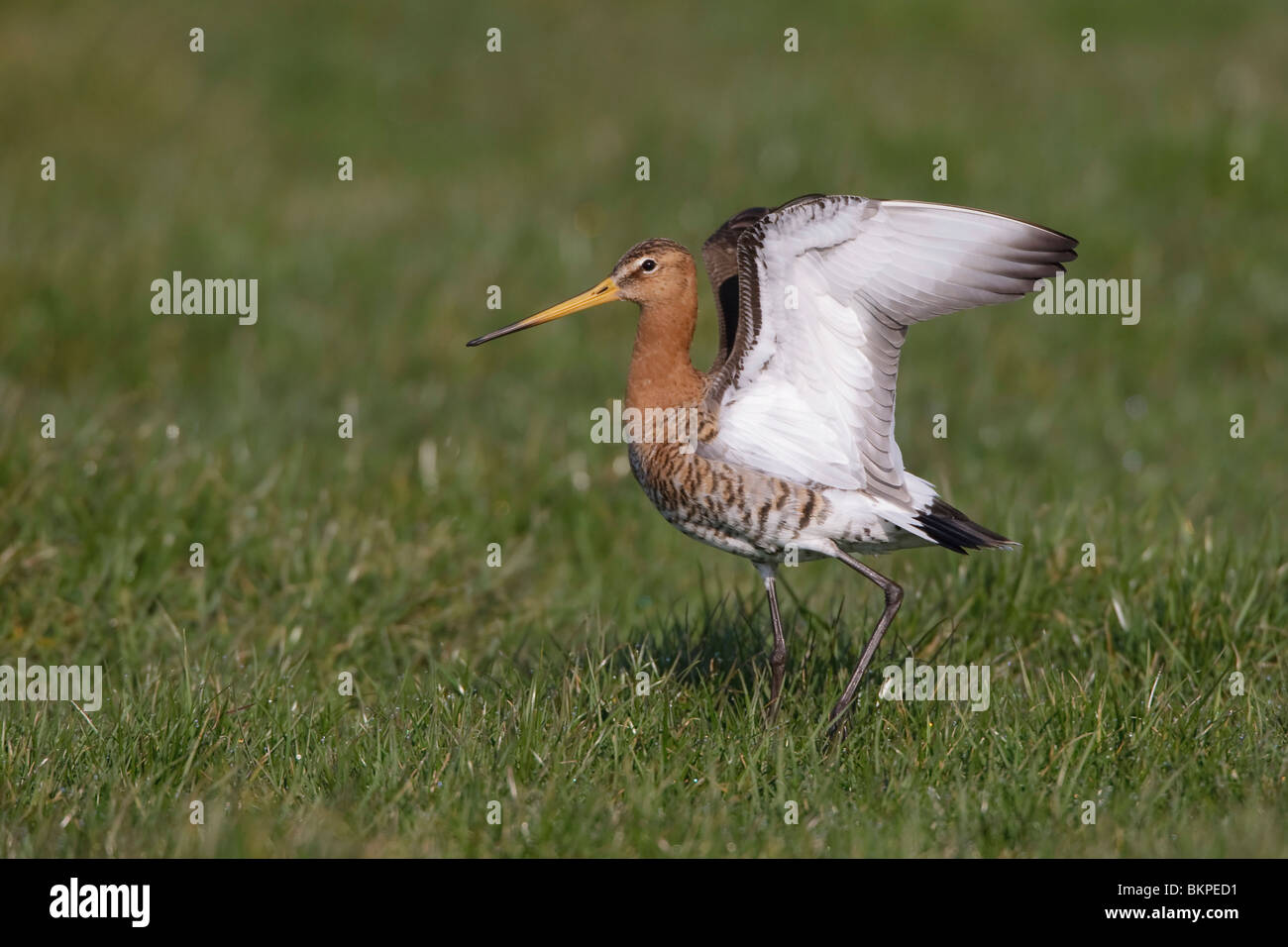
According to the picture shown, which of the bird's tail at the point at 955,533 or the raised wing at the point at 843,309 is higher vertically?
the raised wing at the point at 843,309

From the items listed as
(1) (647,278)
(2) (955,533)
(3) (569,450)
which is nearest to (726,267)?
(1) (647,278)

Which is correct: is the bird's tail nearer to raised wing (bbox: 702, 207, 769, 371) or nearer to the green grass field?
the green grass field

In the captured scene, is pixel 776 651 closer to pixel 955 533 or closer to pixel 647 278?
pixel 955 533

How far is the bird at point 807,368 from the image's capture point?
466cm

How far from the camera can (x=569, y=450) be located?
841 centimetres

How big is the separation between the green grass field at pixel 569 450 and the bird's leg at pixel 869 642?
93 mm

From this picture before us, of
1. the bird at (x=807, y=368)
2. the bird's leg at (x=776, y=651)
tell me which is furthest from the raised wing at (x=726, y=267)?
the bird's leg at (x=776, y=651)

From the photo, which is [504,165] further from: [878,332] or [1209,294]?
[878,332]

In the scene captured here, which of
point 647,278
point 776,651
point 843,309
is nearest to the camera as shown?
point 843,309

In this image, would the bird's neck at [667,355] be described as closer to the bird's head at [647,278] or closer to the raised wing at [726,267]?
the bird's head at [647,278]

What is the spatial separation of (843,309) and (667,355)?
67 cm

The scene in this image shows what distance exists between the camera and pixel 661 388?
5184 mm
